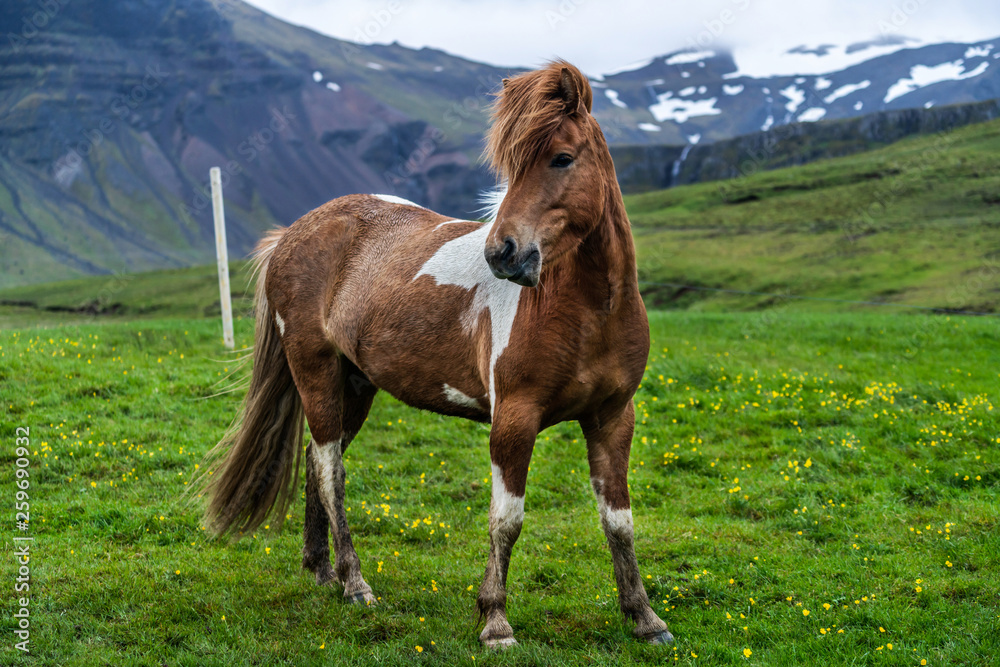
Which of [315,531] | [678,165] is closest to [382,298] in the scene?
[315,531]

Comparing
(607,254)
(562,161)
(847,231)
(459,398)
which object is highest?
(562,161)

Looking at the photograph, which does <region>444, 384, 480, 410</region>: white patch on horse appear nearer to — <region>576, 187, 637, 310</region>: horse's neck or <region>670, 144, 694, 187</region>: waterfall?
<region>576, 187, 637, 310</region>: horse's neck

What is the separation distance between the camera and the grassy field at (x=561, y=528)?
4.28 meters

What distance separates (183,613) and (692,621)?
337 cm

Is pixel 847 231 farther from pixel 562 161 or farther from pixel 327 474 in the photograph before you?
pixel 562 161

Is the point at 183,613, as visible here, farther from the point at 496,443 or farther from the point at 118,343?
the point at 118,343

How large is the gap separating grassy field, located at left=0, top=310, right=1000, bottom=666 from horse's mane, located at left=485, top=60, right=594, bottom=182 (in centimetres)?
280

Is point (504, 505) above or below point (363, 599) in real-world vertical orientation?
above

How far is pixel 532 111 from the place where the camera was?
3551 mm

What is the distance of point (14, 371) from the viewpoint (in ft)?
30.5

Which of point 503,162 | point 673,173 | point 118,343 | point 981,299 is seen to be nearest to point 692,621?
point 503,162

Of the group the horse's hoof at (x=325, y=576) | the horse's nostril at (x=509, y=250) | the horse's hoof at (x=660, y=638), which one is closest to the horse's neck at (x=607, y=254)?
the horse's nostril at (x=509, y=250)

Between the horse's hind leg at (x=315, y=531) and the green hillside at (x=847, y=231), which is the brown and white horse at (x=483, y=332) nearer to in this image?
the horse's hind leg at (x=315, y=531)

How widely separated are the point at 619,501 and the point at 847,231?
2675 inches
